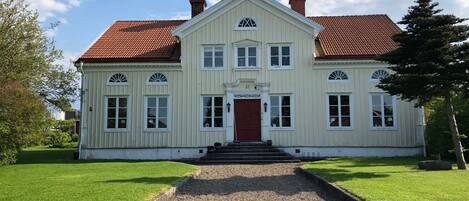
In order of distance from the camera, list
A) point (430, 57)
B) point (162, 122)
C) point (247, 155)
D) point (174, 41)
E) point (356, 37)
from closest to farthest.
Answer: point (430, 57) → point (247, 155) → point (162, 122) → point (356, 37) → point (174, 41)

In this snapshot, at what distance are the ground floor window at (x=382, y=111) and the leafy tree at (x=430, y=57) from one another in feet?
23.2

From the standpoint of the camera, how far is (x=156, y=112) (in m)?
22.5

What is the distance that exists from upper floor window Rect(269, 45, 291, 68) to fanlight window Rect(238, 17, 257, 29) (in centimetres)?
145

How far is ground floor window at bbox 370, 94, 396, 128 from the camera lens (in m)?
22.1

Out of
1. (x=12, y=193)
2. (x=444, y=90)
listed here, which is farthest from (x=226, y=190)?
(x=444, y=90)

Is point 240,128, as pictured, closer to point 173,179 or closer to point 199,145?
point 199,145

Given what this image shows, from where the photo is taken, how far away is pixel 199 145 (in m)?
22.2

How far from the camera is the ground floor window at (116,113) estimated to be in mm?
22594

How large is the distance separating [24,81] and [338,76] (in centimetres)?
1383

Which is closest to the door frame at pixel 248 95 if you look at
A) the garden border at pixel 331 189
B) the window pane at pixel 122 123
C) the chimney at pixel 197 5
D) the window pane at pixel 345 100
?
the window pane at pixel 345 100

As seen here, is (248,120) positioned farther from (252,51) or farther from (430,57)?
(430,57)

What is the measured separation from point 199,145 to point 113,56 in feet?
19.6

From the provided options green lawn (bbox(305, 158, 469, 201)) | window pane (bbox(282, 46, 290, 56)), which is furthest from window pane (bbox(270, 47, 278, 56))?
green lawn (bbox(305, 158, 469, 201))

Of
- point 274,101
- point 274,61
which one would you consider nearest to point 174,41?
point 274,61
